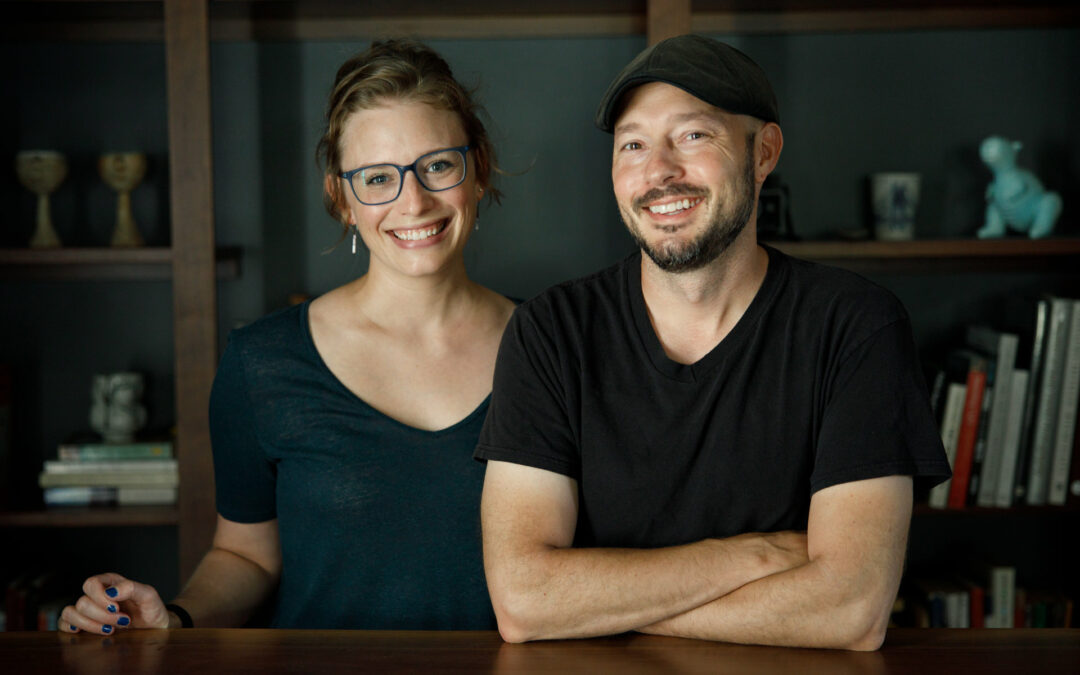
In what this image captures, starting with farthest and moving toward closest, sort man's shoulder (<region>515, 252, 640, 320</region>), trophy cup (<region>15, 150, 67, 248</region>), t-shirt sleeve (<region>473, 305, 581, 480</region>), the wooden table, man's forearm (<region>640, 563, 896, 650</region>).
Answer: trophy cup (<region>15, 150, 67, 248</region>)
man's shoulder (<region>515, 252, 640, 320</region>)
t-shirt sleeve (<region>473, 305, 581, 480</region>)
man's forearm (<region>640, 563, 896, 650</region>)
the wooden table

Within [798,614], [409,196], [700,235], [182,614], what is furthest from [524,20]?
[798,614]

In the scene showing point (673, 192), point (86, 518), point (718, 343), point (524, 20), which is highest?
point (524, 20)

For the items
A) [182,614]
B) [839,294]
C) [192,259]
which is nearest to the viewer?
[839,294]

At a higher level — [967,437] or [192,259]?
[192,259]

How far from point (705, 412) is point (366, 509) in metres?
0.59

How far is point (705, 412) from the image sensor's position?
135 cm

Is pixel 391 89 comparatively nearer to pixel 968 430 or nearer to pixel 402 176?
pixel 402 176

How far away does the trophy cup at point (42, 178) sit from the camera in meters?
→ 2.36

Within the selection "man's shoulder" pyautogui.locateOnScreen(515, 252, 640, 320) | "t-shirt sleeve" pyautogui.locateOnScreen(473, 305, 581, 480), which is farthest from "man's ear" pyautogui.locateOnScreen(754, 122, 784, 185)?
"t-shirt sleeve" pyautogui.locateOnScreen(473, 305, 581, 480)

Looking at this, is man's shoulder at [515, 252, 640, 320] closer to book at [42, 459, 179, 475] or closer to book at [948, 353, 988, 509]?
book at [948, 353, 988, 509]

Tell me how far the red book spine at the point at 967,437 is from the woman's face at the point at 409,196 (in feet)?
4.42

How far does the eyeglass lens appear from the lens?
1.58 m

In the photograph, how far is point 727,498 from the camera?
1.35 meters

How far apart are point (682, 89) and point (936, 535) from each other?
5.96 ft
